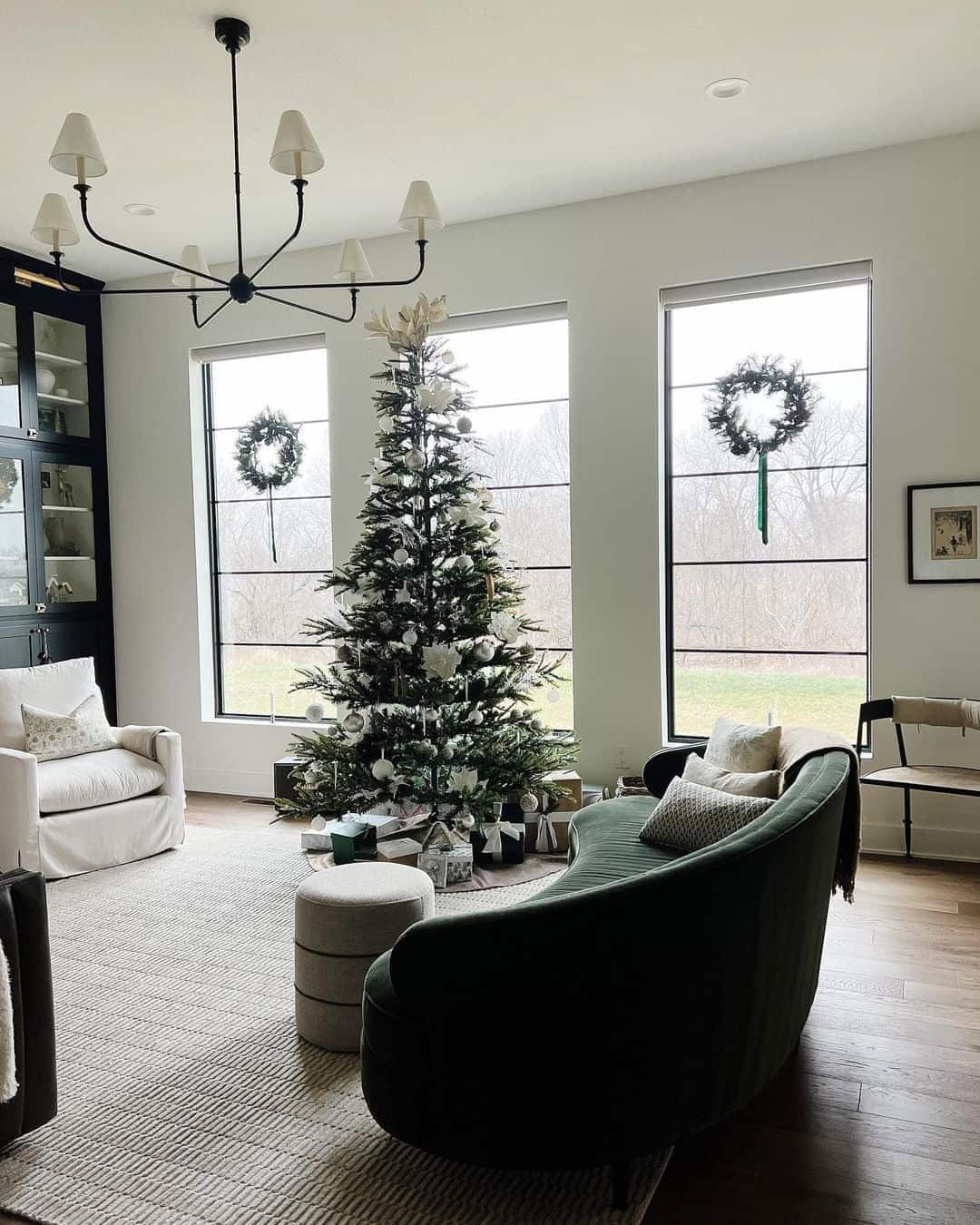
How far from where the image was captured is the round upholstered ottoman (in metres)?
2.84

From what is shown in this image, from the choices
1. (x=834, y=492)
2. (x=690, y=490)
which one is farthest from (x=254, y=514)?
(x=834, y=492)

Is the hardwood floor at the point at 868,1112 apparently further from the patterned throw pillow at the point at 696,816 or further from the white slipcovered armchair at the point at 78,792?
the white slipcovered armchair at the point at 78,792

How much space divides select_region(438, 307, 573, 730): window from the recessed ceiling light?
5.32 feet

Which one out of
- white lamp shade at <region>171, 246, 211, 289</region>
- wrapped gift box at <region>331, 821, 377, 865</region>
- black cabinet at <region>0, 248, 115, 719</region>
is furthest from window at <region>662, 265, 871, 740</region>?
black cabinet at <region>0, 248, 115, 719</region>

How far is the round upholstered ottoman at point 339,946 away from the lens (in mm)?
2844

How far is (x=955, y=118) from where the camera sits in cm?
437

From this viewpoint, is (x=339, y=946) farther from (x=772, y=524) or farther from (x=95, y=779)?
(x=772, y=524)

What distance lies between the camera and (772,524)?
17.0 feet

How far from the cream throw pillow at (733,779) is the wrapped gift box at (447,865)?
1.26m

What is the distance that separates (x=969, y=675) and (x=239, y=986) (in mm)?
3541

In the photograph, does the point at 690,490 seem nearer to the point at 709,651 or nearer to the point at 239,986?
the point at 709,651

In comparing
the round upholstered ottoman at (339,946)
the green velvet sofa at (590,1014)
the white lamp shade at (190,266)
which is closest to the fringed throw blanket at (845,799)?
the green velvet sofa at (590,1014)

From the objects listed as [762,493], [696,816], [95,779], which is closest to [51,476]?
[95,779]

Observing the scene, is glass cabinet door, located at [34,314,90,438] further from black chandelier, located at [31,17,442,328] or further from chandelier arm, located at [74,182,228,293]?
chandelier arm, located at [74,182,228,293]
